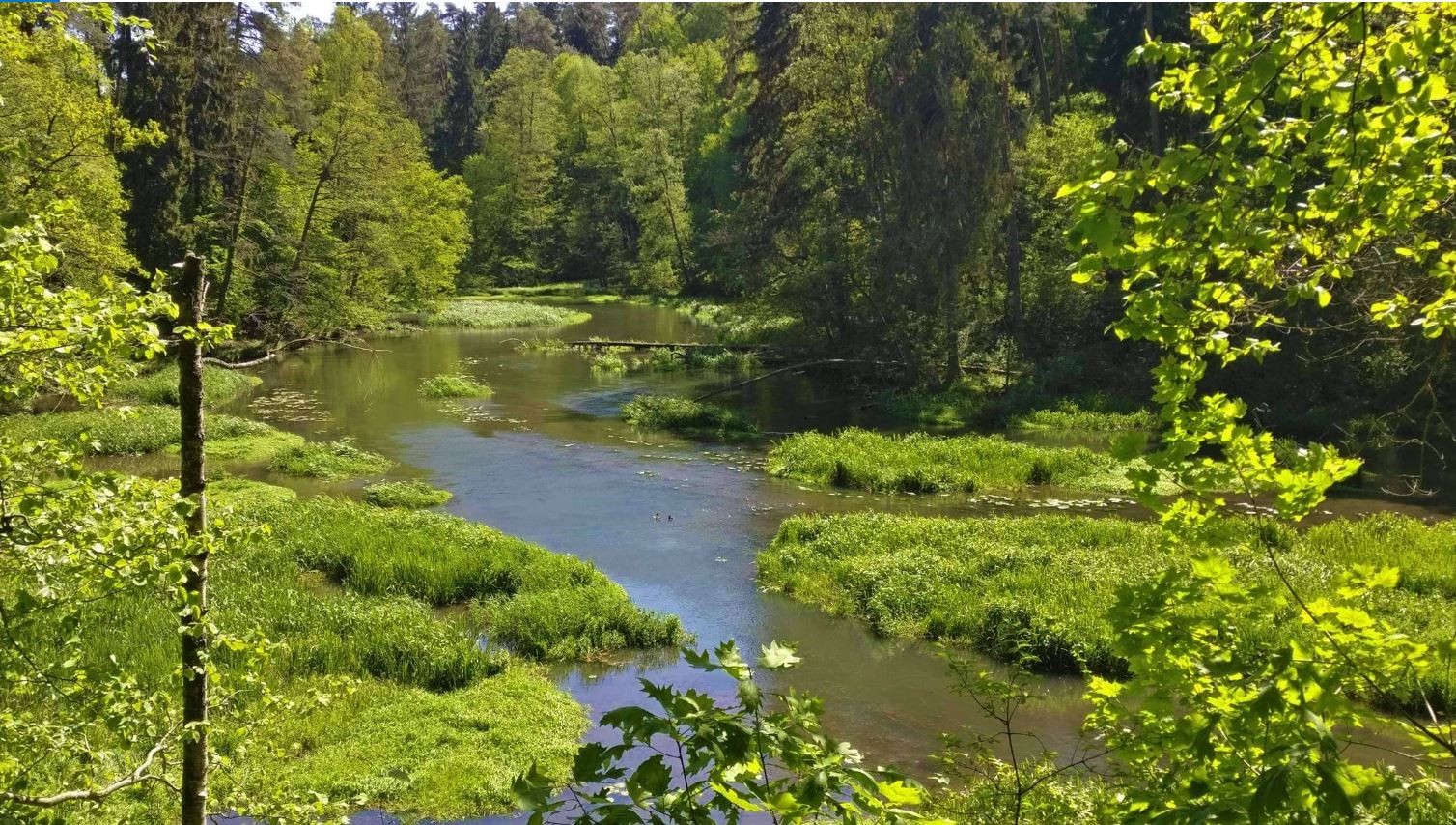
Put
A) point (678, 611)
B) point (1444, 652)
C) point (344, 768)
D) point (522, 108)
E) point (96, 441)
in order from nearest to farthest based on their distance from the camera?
point (1444, 652), point (96, 441), point (344, 768), point (678, 611), point (522, 108)

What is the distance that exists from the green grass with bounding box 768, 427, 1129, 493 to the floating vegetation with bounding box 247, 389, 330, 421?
1427 cm

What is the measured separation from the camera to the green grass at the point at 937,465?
21.7 meters

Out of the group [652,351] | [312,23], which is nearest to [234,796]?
[652,351]

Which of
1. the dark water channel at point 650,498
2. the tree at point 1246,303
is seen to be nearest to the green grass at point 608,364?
the dark water channel at point 650,498

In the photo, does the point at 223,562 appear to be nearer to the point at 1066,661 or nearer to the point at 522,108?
the point at 1066,661

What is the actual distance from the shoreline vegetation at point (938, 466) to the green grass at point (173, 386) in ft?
48.4

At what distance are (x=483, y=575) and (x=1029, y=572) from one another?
26.2 ft

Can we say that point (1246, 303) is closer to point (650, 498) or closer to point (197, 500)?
point (197, 500)

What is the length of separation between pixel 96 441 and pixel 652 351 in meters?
35.7

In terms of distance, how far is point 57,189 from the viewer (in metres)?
24.6

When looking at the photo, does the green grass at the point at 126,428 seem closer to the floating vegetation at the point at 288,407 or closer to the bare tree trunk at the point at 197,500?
the floating vegetation at the point at 288,407

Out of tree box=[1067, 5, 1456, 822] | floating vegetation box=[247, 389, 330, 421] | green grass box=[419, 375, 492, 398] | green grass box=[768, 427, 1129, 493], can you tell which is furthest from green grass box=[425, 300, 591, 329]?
tree box=[1067, 5, 1456, 822]

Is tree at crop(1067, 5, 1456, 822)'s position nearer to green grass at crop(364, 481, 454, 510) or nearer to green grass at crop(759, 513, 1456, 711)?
green grass at crop(759, 513, 1456, 711)

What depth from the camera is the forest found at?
3.39m
